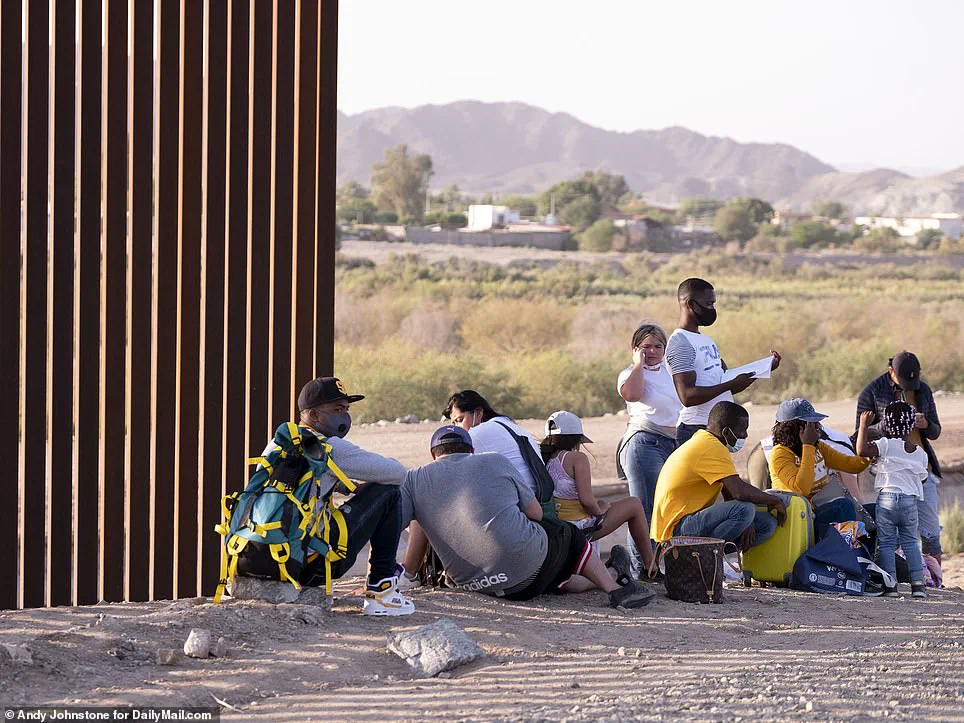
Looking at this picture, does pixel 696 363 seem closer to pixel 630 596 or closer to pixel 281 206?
pixel 630 596

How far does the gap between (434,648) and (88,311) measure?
2.39 metres

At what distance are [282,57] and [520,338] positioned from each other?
1002 inches

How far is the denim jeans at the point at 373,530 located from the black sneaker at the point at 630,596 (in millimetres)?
1159

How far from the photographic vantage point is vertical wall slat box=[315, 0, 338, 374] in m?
7.30

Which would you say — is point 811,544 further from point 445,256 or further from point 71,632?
point 445,256

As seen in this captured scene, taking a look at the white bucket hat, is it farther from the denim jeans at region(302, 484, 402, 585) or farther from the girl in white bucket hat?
the denim jeans at region(302, 484, 402, 585)

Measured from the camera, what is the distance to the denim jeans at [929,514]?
26.9 ft

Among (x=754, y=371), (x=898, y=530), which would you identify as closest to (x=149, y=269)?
(x=754, y=371)

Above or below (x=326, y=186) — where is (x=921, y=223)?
above

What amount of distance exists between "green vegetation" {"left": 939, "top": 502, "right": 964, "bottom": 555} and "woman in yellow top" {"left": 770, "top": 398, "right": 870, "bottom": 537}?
16.4 feet

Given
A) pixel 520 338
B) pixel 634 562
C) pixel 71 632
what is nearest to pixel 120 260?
pixel 71 632

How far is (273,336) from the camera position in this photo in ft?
23.5

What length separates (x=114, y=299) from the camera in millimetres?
6645

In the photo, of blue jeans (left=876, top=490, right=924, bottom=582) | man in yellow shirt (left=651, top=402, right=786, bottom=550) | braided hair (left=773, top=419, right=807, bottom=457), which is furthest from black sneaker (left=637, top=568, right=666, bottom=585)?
blue jeans (left=876, top=490, right=924, bottom=582)
